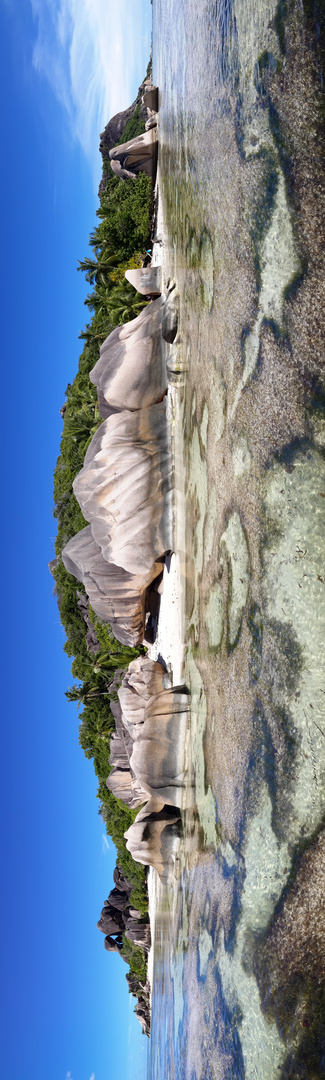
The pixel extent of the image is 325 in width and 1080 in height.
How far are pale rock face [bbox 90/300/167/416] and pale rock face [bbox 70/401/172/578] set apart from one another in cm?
24

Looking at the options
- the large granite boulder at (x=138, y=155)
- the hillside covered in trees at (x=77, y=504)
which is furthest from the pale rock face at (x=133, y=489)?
the large granite boulder at (x=138, y=155)

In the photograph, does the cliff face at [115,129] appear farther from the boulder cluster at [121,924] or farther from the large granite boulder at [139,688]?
the boulder cluster at [121,924]

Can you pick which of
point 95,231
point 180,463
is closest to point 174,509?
point 180,463

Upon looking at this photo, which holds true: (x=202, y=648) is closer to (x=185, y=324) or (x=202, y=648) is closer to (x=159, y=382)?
(x=185, y=324)

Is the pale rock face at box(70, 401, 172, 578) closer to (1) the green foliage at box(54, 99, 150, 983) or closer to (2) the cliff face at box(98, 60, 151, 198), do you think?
(1) the green foliage at box(54, 99, 150, 983)

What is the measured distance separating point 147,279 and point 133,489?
5180 mm

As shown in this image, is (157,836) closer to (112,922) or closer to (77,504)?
(77,504)

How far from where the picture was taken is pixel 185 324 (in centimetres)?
835

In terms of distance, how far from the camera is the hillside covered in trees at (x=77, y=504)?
2255 centimetres

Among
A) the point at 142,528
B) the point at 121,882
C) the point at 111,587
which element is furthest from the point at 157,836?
the point at 121,882

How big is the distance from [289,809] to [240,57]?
14.9 feet

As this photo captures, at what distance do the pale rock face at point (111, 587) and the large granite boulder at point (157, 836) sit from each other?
398cm

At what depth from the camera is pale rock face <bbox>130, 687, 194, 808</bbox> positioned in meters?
8.81

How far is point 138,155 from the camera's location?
803 inches
